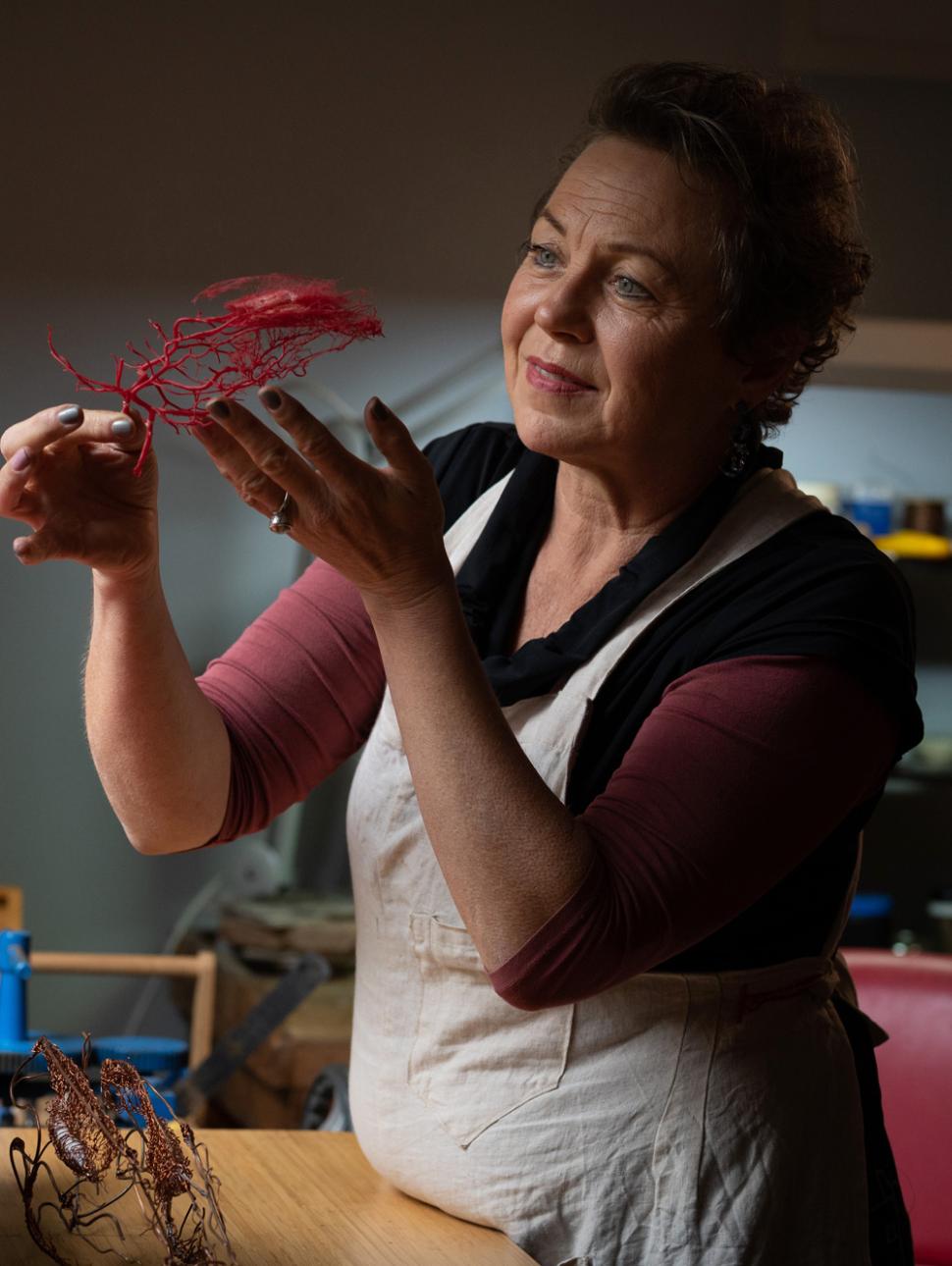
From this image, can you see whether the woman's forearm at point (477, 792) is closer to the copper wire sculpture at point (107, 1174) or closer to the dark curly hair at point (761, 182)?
the copper wire sculpture at point (107, 1174)

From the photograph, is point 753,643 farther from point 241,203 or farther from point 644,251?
point 241,203

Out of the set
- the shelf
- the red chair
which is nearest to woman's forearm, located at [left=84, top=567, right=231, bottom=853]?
the red chair

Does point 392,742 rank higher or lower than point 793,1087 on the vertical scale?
higher

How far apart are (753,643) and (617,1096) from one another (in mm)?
327

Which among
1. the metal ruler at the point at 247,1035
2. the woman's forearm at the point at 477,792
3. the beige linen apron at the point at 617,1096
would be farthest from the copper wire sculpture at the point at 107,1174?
the metal ruler at the point at 247,1035

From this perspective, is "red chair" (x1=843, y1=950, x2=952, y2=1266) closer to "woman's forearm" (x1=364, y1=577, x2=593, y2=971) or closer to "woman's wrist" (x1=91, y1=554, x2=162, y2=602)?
"woman's forearm" (x1=364, y1=577, x2=593, y2=971)

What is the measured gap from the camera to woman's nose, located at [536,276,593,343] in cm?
108

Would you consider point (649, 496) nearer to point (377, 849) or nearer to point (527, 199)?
point (377, 849)

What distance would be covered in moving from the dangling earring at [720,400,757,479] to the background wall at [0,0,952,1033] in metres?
2.27

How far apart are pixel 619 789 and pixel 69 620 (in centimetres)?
268

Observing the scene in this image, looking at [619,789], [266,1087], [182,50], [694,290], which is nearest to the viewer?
[619,789]

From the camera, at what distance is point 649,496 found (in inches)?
47.0

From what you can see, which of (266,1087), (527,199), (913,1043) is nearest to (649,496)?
(913,1043)

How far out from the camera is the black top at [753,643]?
103 cm
